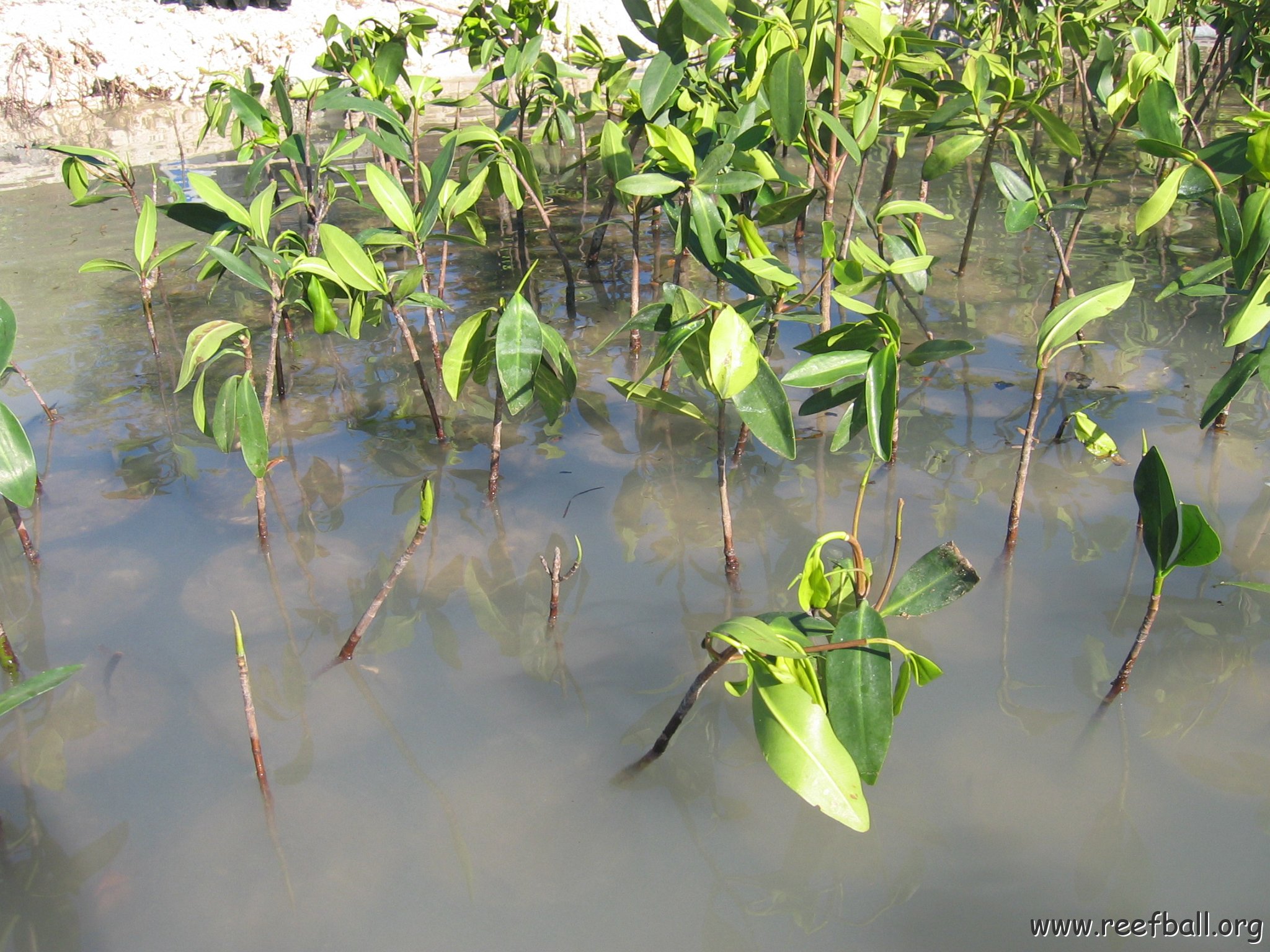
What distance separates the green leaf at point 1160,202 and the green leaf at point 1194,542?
2.31 ft

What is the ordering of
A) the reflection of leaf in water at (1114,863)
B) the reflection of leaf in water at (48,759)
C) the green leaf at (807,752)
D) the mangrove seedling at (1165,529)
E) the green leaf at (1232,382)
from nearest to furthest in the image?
1. the green leaf at (807,752)
2. the reflection of leaf in water at (1114,863)
3. the mangrove seedling at (1165,529)
4. the reflection of leaf in water at (48,759)
5. the green leaf at (1232,382)

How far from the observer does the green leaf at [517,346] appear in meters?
1.71

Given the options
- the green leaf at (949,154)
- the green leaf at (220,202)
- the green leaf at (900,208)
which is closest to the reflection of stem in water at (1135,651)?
the green leaf at (900,208)

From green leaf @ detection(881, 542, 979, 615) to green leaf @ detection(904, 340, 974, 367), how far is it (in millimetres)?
425

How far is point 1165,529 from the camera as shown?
129 cm

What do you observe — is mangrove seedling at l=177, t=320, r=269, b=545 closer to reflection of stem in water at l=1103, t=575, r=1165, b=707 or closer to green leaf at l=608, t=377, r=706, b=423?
green leaf at l=608, t=377, r=706, b=423

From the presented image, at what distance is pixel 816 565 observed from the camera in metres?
1.22

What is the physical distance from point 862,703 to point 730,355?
487mm

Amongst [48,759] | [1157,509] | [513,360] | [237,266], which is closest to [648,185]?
[513,360]

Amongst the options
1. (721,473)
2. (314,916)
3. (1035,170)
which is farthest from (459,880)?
(1035,170)

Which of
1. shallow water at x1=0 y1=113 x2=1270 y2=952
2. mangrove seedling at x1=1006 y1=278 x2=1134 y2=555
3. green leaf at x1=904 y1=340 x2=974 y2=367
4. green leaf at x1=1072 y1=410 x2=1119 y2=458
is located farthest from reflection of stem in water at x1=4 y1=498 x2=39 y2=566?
green leaf at x1=1072 y1=410 x2=1119 y2=458

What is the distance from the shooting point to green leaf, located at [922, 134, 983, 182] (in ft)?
7.48

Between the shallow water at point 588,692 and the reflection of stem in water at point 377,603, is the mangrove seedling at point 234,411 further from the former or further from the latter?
the reflection of stem in water at point 377,603

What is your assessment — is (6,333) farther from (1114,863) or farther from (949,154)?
(949,154)
